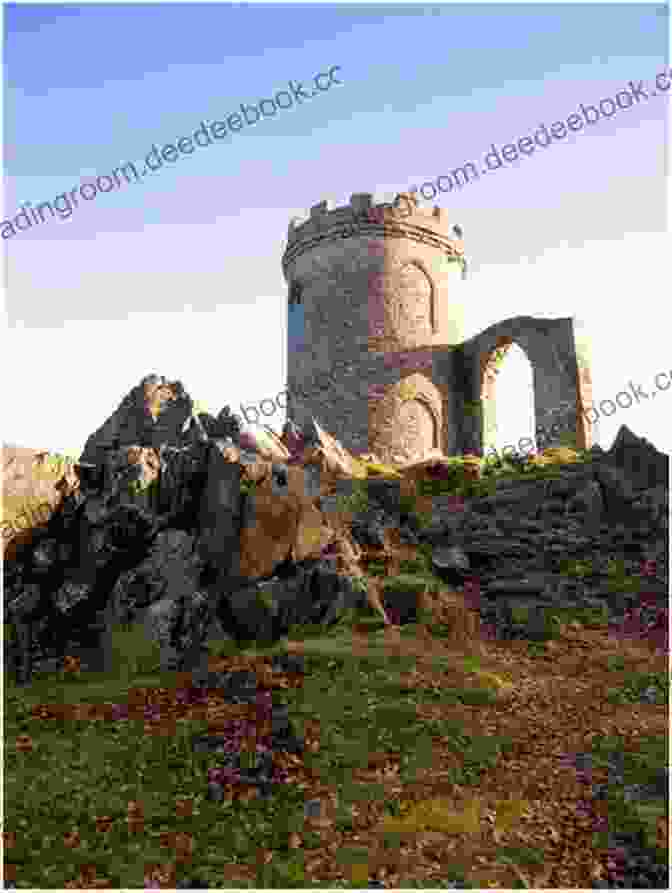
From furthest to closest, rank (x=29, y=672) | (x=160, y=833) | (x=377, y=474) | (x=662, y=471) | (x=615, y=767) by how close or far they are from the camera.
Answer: (x=377, y=474) → (x=662, y=471) → (x=29, y=672) → (x=615, y=767) → (x=160, y=833)

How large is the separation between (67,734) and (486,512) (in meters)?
11.0

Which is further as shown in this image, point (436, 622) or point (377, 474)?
point (377, 474)

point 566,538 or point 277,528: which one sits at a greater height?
point 277,528

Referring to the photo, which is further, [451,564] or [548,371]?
[548,371]

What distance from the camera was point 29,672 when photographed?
1391 cm

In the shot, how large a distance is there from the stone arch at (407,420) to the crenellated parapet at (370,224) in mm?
5578

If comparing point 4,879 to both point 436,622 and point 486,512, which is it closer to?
point 436,622

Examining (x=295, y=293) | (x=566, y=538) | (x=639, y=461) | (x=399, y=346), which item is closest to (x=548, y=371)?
(x=399, y=346)

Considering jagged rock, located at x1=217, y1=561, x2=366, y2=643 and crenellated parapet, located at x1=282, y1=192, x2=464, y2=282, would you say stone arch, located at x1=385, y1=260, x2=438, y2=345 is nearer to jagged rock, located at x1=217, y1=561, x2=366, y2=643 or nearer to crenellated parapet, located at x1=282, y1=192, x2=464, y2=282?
crenellated parapet, located at x1=282, y1=192, x2=464, y2=282

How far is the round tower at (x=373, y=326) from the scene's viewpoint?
28.2 meters

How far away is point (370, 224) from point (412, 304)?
3.41 meters

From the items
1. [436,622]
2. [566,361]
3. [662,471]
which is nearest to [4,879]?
[436,622]

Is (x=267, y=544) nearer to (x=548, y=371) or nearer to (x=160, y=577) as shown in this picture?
(x=160, y=577)

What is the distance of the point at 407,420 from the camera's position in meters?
28.5
